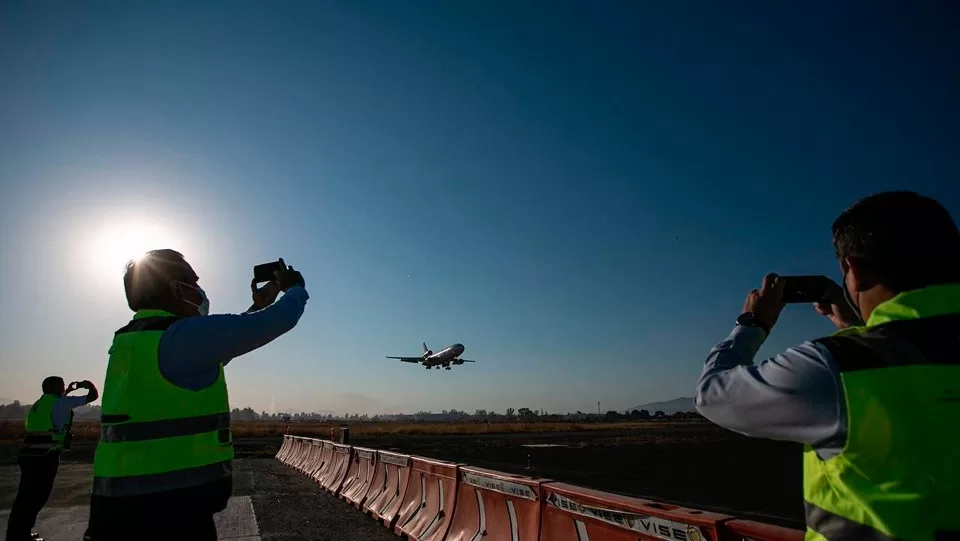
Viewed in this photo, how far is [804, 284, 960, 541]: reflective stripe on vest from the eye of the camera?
55.1 inches

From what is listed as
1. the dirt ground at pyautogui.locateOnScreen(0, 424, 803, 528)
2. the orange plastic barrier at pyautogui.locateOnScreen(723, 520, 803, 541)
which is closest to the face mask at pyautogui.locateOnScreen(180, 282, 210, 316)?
the orange plastic barrier at pyautogui.locateOnScreen(723, 520, 803, 541)

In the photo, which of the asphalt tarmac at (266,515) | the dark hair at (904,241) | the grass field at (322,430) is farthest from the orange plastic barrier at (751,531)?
the grass field at (322,430)

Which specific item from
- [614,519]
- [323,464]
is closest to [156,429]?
[614,519]

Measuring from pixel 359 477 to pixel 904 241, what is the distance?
38.5 ft

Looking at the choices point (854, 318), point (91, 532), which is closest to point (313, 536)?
point (91, 532)

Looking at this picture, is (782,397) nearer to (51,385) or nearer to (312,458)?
(51,385)

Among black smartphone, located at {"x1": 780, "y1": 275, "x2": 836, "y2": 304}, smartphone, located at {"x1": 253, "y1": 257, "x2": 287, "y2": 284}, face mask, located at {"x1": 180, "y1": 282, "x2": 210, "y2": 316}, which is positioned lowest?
black smartphone, located at {"x1": 780, "y1": 275, "x2": 836, "y2": 304}

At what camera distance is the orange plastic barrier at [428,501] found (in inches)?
287

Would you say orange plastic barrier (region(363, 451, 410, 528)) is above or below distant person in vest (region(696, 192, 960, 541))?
below

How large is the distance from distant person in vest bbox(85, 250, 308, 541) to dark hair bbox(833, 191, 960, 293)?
246cm

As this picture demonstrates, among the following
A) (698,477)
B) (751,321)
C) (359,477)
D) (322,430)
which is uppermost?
(751,321)

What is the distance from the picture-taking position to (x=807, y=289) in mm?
2248

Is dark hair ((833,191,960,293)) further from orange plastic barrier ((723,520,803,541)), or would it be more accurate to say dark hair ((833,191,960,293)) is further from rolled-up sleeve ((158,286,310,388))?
rolled-up sleeve ((158,286,310,388))

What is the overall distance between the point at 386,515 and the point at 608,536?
592cm
